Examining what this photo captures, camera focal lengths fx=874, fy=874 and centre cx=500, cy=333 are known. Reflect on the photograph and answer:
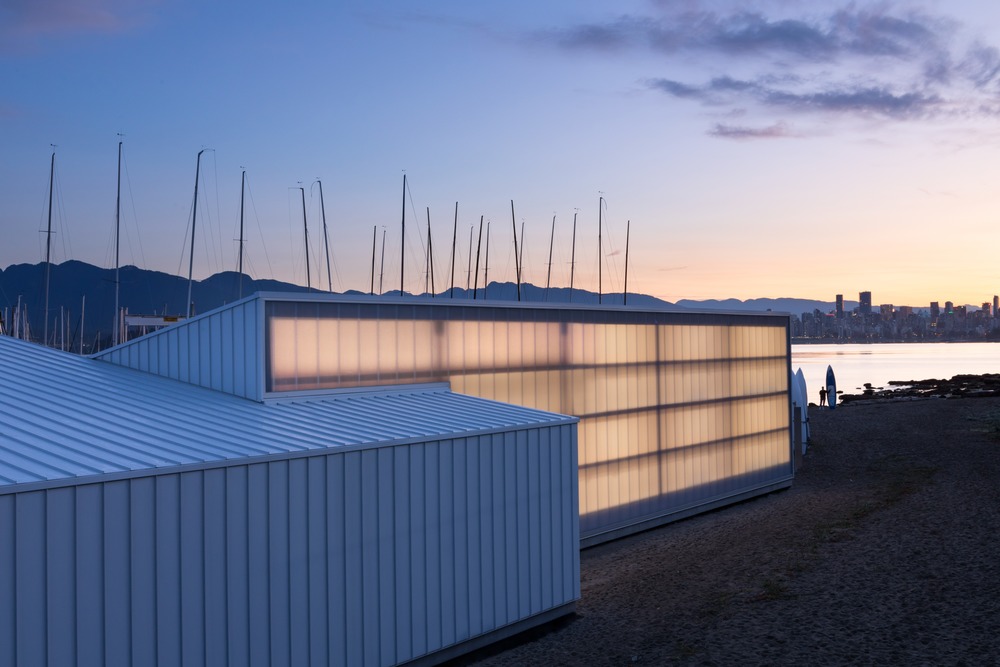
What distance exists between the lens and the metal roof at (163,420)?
10500 mm

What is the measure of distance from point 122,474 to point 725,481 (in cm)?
2204

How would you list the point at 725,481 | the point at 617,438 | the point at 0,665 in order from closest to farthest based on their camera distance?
the point at 0,665 < the point at 617,438 < the point at 725,481

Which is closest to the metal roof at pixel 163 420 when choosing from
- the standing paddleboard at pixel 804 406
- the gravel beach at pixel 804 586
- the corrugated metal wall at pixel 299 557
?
the corrugated metal wall at pixel 299 557

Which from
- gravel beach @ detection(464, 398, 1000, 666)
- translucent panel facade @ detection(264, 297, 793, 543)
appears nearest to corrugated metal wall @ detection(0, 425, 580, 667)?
gravel beach @ detection(464, 398, 1000, 666)

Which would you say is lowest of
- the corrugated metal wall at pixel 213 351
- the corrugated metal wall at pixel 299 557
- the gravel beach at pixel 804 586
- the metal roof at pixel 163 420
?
the gravel beach at pixel 804 586

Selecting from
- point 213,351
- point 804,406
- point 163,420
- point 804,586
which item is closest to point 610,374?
point 804,586

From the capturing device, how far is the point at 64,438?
11.4 metres

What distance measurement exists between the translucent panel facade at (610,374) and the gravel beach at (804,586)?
4.32 feet

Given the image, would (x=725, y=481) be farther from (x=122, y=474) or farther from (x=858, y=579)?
(x=122, y=474)

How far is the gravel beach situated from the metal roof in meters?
3.96

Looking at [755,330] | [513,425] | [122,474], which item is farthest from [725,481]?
[122,474]

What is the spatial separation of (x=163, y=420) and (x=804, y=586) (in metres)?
12.5

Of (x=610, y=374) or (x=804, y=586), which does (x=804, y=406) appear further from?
(x=804, y=586)

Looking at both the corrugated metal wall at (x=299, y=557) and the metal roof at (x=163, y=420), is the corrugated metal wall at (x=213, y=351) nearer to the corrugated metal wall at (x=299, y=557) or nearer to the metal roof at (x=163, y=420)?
the metal roof at (x=163, y=420)
